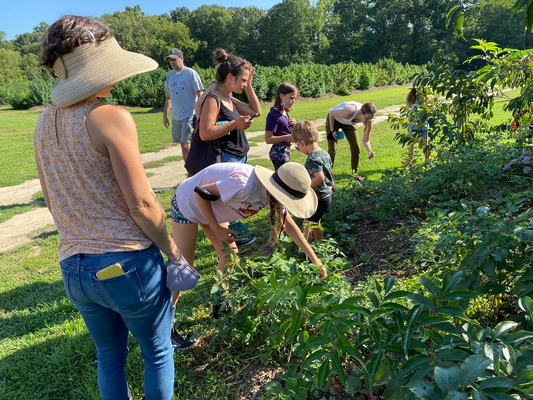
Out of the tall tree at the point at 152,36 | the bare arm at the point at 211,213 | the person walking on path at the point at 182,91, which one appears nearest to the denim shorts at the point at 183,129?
the person walking on path at the point at 182,91

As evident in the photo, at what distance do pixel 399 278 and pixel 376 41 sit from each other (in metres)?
67.2

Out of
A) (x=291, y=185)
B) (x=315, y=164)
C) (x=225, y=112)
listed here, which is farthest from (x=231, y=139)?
(x=291, y=185)

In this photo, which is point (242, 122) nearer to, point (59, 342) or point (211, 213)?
point (211, 213)

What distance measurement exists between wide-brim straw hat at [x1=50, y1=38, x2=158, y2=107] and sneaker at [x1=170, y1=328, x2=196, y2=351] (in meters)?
1.66

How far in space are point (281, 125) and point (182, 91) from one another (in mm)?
2094

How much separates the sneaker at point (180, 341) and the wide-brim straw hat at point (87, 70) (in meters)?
1.66

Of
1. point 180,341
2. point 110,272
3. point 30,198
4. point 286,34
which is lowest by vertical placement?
point 180,341

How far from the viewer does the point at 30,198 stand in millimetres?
6445

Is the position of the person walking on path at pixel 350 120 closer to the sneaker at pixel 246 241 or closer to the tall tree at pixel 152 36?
the sneaker at pixel 246 241

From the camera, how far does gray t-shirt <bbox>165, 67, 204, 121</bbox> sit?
575 centimetres

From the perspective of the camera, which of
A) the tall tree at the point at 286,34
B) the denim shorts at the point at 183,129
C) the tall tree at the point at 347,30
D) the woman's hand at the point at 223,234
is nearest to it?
the woman's hand at the point at 223,234

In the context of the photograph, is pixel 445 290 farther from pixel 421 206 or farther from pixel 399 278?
pixel 421 206

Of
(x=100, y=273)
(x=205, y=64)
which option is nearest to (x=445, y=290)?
(x=100, y=273)

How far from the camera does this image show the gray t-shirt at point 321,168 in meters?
3.43
